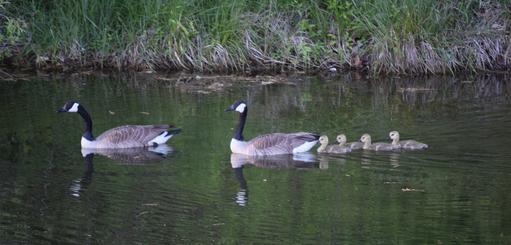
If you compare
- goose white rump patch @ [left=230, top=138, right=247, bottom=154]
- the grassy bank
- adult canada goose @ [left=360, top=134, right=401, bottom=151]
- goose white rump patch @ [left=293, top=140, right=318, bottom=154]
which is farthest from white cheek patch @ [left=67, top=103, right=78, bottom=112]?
the grassy bank

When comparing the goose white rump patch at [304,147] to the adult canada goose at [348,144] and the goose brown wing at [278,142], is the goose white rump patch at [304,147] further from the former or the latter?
the adult canada goose at [348,144]

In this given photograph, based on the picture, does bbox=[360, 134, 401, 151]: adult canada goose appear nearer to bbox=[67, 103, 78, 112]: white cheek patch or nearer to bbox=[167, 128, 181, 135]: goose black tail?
bbox=[167, 128, 181, 135]: goose black tail

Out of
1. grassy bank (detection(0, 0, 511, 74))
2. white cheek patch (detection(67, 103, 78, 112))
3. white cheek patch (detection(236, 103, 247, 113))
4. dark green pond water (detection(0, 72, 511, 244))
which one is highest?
grassy bank (detection(0, 0, 511, 74))

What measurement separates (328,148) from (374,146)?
647mm

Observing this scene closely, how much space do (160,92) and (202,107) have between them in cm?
174

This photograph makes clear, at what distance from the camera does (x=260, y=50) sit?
22.0 meters

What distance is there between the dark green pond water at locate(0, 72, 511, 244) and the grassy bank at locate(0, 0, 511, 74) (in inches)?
32.9

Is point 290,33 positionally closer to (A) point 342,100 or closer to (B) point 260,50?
(B) point 260,50

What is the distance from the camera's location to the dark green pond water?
A: 457 inches

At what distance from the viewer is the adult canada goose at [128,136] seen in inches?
631

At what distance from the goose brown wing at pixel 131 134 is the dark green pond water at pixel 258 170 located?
0.78 ft

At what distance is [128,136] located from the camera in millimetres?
16094

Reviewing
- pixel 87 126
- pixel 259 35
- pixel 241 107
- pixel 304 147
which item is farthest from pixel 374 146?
A: pixel 259 35

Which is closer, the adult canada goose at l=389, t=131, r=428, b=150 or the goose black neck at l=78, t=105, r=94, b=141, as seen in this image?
the adult canada goose at l=389, t=131, r=428, b=150
